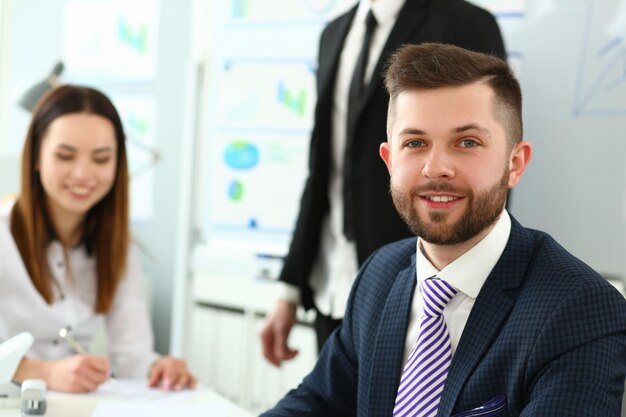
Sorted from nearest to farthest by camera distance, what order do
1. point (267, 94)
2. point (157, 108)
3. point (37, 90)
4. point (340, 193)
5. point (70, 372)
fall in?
1. point (70, 372)
2. point (340, 193)
3. point (37, 90)
4. point (267, 94)
5. point (157, 108)

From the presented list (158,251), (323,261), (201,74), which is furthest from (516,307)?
(158,251)

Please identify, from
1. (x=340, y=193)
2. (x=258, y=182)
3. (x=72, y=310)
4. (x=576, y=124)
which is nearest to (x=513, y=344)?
(x=340, y=193)

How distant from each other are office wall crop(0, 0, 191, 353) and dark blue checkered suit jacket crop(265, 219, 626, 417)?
2.30m

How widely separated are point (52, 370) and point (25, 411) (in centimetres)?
25

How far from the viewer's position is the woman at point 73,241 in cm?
197

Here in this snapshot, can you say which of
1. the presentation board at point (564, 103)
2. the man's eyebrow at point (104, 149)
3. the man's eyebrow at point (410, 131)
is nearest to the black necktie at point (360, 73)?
the presentation board at point (564, 103)

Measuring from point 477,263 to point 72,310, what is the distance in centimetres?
119

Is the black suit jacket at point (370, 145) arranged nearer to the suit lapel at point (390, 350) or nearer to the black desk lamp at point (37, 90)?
the suit lapel at point (390, 350)

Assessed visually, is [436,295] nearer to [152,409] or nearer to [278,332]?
[152,409]

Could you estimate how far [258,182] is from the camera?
2822mm

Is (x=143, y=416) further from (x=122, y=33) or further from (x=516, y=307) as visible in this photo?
(x=122, y=33)

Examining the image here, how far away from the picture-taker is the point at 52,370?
1679 millimetres

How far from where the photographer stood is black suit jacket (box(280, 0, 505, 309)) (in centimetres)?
181

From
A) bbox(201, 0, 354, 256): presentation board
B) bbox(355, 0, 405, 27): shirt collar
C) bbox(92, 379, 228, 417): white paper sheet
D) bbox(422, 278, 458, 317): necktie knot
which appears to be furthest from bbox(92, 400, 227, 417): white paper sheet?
bbox(201, 0, 354, 256): presentation board
